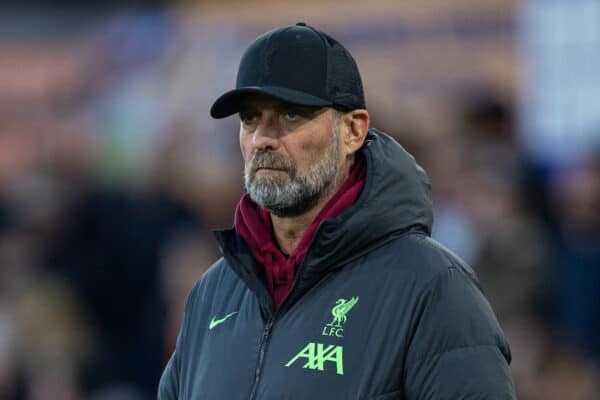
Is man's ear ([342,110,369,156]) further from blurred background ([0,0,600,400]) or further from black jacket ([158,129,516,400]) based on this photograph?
blurred background ([0,0,600,400])

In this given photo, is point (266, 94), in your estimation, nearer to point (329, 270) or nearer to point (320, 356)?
point (329, 270)

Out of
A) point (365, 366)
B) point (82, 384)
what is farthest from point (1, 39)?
point (365, 366)

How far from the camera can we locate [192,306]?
142 inches

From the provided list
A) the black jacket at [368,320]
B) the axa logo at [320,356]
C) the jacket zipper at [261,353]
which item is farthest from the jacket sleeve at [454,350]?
the jacket zipper at [261,353]

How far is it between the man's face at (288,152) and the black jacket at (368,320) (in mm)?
118

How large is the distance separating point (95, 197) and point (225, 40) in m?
1.79

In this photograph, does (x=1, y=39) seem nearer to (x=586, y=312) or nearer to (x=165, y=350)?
(x=165, y=350)

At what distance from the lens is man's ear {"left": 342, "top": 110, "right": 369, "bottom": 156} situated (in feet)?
11.0

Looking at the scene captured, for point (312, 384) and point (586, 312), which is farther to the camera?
point (586, 312)

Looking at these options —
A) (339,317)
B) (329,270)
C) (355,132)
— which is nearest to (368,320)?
(339,317)

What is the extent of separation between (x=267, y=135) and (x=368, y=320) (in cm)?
53

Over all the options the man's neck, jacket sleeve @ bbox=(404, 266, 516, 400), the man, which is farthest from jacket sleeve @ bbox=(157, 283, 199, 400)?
jacket sleeve @ bbox=(404, 266, 516, 400)

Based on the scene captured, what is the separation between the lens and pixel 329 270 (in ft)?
10.6

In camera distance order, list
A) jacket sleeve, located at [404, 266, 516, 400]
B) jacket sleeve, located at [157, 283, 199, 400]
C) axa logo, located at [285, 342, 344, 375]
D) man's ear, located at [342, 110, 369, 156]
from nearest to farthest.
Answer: jacket sleeve, located at [404, 266, 516, 400], axa logo, located at [285, 342, 344, 375], man's ear, located at [342, 110, 369, 156], jacket sleeve, located at [157, 283, 199, 400]
